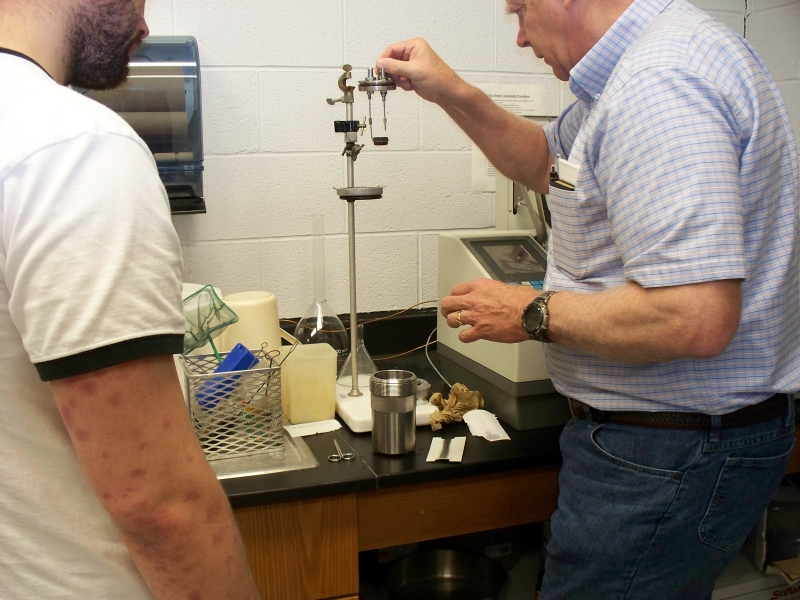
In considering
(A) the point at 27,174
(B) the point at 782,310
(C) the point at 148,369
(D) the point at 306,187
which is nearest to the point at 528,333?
(B) the point at 782,310

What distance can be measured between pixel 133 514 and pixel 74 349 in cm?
A: 18

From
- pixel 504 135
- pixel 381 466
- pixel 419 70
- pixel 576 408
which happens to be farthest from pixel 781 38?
pixel 381 466

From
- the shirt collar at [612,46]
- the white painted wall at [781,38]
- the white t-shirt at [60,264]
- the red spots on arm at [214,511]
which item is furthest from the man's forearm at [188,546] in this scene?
the white painted wall at [781,38]

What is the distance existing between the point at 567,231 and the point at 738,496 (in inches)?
18.3

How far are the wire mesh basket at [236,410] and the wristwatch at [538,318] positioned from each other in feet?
1.49

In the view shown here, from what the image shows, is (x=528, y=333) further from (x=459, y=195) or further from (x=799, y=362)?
(x=459, y=195)

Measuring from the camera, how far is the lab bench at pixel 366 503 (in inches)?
45.4

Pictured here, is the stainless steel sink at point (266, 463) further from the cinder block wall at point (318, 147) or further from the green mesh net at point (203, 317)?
the cinder block wall at point (318, 147)

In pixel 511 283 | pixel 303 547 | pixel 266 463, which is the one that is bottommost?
pixel 303 547

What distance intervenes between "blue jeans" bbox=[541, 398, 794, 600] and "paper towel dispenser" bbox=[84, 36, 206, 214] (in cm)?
105

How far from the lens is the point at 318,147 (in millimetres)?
1850

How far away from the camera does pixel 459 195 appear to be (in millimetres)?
1998

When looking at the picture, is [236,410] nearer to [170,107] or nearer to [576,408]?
[576,408]

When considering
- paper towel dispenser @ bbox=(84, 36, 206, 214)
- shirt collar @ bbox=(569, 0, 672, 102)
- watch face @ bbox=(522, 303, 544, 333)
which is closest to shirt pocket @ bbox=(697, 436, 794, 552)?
watch face @ bbox=(522, 303, 544, 333)
